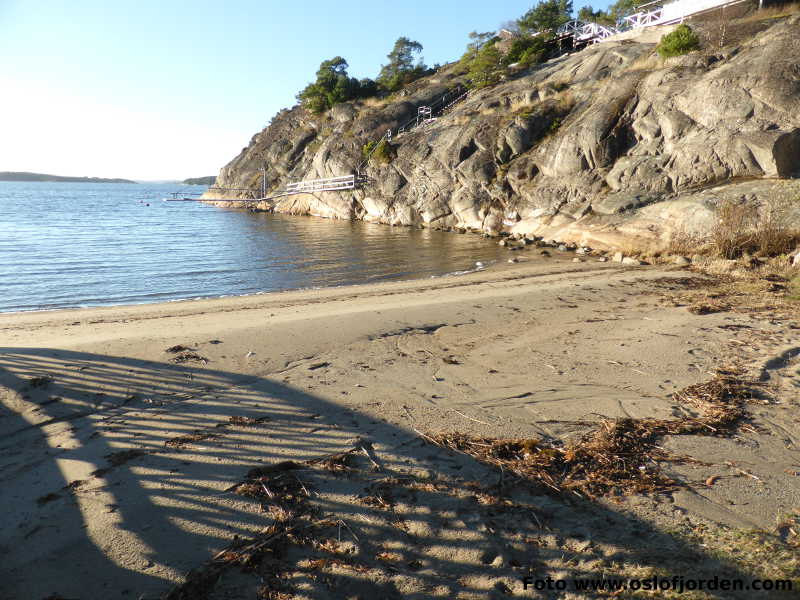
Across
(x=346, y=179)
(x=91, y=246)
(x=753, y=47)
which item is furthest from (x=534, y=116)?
(x=91, y=246)

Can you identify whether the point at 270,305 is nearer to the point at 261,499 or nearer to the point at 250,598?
the point at 261,499

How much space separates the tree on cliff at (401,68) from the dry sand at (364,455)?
5688cm

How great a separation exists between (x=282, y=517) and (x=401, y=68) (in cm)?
6601

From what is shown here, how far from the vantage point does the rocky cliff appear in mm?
18406

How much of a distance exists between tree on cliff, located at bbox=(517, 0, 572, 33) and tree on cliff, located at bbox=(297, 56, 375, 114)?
19368mm

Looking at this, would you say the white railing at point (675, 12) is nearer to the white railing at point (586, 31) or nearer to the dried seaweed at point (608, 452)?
the white railing at point (586, 31)

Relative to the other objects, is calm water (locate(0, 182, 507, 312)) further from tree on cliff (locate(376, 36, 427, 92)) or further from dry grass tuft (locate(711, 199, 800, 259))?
tree on cliff (locate(376, 36, 427, 92))

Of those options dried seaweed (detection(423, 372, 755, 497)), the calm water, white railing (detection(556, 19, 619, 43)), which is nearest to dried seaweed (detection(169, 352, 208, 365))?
dried seaweed (detection(423, 372, 755, 497))

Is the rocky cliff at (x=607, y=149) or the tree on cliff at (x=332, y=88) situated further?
the tree on cliff at (x=332, y=88)

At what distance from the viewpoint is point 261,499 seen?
12.2 ft

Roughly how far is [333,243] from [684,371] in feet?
76.4

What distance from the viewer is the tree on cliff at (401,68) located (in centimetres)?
5844

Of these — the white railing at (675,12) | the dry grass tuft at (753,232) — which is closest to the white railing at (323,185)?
the white railing at (675,12)

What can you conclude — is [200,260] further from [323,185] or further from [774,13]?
[774,13]
